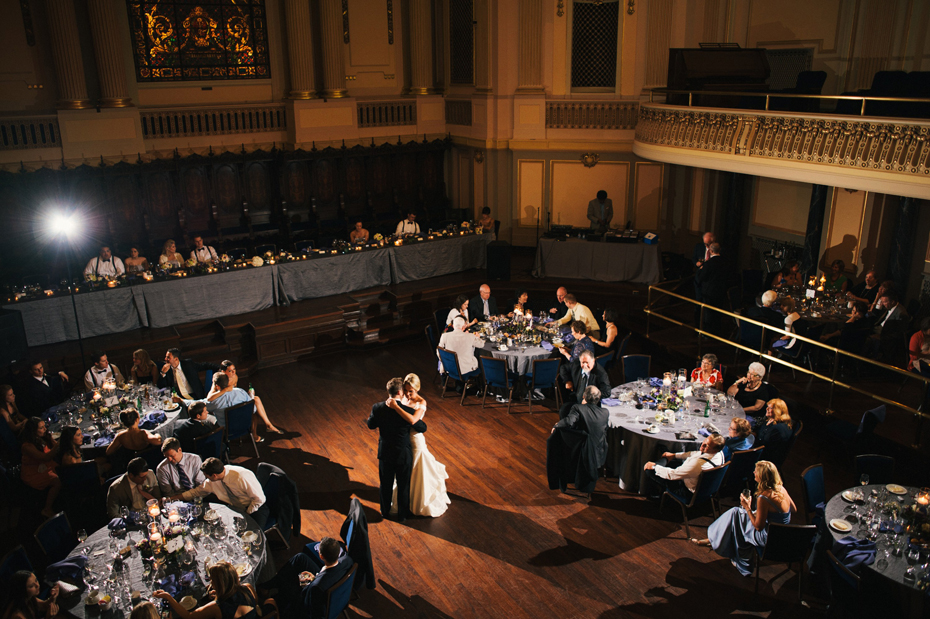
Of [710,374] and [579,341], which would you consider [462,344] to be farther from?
[710,374]

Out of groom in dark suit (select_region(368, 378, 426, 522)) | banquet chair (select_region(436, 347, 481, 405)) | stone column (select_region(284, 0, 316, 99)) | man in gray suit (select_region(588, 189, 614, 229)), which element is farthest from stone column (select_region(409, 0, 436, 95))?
groom in dark suit (select_region(368, 378, 426, 522))

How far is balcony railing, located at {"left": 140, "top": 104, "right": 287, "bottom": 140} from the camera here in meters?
12.7

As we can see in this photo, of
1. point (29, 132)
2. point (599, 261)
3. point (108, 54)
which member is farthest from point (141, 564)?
point (108, 54)

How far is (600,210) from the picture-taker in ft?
42.2

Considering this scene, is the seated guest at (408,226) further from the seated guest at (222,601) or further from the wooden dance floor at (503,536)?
the seated guest at (222,601)

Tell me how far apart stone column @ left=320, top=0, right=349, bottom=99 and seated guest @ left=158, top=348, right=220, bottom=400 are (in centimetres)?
791

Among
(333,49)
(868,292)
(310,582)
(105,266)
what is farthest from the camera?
(333,49)

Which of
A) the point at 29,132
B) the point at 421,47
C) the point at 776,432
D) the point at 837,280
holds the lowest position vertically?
the point at 776,432

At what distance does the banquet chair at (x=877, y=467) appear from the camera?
5.85 metres

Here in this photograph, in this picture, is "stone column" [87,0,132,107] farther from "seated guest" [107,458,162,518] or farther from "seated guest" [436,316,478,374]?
"seated guest" [107,458,162,518]

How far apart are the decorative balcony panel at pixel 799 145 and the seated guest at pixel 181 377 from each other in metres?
7.50

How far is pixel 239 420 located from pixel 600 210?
26.3ft

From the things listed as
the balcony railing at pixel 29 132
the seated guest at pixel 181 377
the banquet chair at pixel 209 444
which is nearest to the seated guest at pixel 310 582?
the banquet chair at pixel 209 444

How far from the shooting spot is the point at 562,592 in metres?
5.59
